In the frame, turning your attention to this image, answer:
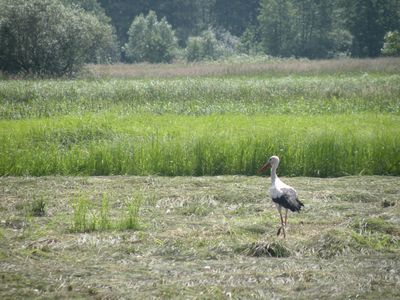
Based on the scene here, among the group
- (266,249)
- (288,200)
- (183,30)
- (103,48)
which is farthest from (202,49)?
(266,249)

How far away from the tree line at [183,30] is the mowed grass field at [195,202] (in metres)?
16.9

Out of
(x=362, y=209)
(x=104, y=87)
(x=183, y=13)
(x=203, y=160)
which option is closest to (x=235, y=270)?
(x=362, y=209)

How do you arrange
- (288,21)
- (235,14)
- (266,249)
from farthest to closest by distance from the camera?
(235,14)
(288,21)
(266,249)

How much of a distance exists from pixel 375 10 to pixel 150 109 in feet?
170

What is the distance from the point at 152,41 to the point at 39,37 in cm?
2990

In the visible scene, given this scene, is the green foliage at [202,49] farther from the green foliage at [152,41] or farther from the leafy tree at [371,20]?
the leafy tree at [371,20]

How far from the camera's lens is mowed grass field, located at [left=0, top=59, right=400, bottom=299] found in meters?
8.20

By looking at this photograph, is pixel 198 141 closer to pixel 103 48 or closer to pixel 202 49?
pixel 103 48

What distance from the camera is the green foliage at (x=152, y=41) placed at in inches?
2746

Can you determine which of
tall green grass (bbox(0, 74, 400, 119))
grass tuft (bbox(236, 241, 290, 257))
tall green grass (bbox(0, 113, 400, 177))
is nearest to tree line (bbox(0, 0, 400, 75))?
tall green grass (bbox(0, 74, 400, 119))

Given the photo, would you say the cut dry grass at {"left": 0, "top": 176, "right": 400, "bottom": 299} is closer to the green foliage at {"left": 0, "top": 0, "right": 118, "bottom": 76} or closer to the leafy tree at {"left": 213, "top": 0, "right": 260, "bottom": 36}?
the green foliage at {"left": 0, "top": 0, "right": 118, "bottom": 76}

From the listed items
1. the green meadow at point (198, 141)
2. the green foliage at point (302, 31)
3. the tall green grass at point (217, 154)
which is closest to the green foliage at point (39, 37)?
the green meadow at point (198, 141)

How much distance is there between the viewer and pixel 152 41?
69.2 m

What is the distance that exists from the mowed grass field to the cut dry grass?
26 millimetres
